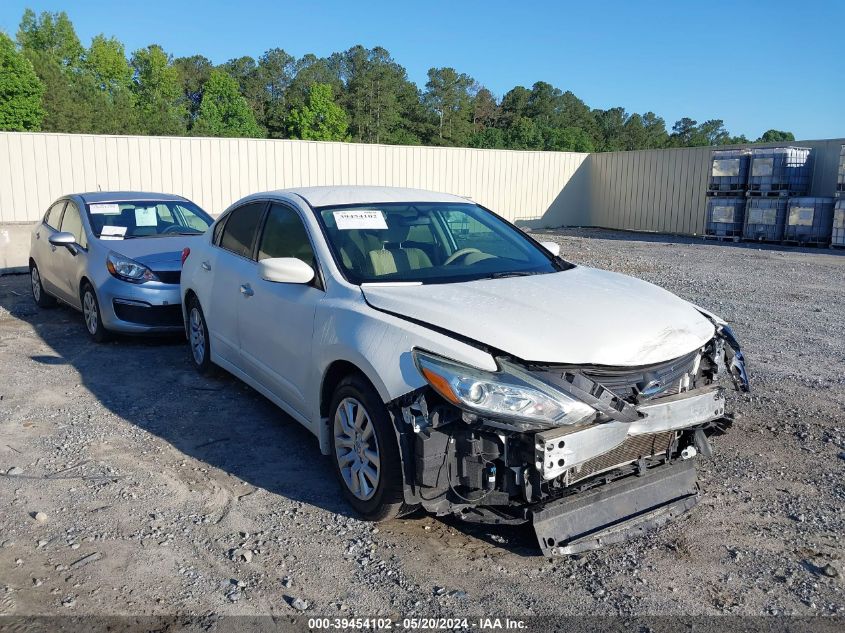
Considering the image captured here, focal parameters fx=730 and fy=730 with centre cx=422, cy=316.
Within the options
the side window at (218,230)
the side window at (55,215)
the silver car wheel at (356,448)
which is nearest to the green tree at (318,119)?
the side window at (55,215)

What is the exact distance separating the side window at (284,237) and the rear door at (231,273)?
169mm

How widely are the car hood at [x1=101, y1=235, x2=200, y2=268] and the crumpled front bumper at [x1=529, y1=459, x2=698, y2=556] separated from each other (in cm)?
518

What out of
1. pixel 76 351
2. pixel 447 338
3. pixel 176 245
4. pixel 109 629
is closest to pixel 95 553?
pixel 109 629

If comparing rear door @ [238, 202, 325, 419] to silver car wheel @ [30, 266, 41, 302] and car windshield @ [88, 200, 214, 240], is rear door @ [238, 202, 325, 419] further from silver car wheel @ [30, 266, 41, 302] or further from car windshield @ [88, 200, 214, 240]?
silver car wheel @ [30, 266, 41, 302]

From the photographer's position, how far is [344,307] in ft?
13.0

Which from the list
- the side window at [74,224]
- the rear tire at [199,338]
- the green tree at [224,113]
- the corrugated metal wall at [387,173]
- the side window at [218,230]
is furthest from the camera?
the green tree at [224,113]

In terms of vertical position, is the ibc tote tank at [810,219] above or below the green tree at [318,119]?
below

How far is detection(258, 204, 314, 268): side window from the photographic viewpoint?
4590mm

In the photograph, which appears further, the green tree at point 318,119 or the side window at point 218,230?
the green tree at point 318,119

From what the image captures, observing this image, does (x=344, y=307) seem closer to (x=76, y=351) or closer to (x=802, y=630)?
(x=802, y=630)

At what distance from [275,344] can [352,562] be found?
166 centimetres

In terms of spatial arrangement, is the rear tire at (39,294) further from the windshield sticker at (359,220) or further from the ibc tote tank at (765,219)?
the ibc tote tank at (765,219)

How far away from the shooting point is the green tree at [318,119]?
70.9m

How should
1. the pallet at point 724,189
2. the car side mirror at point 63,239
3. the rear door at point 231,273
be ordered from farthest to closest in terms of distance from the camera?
the pallet at point 724,189 < the car side mirror at point 63,239 < the rear door at point 231,273
